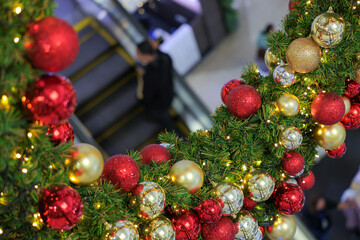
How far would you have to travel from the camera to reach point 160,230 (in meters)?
1.19

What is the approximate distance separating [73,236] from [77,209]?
0.16 m

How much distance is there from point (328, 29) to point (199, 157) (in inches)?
26.1

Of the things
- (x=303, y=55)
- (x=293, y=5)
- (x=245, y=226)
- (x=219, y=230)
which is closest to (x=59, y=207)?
(x=219, y=230)

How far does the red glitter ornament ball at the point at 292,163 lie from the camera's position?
151 centimetres

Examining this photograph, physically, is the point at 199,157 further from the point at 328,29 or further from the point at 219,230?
the point at 328,29

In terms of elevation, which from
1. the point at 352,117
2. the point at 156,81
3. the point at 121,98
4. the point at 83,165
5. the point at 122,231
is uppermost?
the point at 83,165

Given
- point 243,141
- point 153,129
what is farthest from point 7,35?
point 153,129

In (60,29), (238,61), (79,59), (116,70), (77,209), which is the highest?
(60,29)

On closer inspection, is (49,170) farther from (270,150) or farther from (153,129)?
(153,129)

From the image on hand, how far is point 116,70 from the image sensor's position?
4188 mm

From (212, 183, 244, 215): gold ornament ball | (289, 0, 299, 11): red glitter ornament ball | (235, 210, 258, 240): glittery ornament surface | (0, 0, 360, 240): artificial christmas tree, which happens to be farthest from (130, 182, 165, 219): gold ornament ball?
(289, 0, 299, 11): red glitter ornament ball

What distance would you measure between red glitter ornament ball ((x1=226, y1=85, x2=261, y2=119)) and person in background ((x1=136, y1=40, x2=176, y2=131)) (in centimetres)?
→ 200

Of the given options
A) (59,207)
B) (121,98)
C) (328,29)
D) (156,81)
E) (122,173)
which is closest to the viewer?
(59,207)

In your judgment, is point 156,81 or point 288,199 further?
point 156,81
